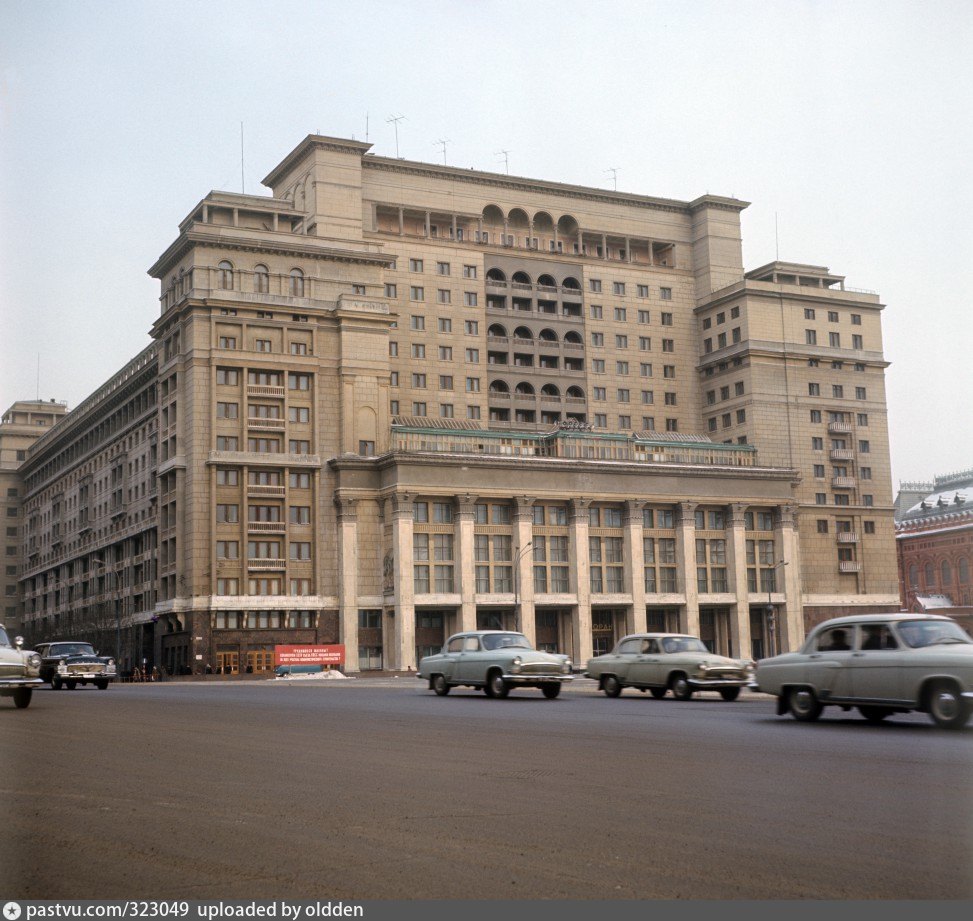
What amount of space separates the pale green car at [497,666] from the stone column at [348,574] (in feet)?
183

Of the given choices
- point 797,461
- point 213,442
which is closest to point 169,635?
point 213,442

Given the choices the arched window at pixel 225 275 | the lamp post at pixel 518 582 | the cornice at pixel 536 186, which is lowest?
the lamp post at pixel 518 582

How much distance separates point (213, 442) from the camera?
90.6 meters

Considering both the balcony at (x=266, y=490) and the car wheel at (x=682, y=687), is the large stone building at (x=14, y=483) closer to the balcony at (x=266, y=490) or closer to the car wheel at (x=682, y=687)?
the balcony at (x=266, y=490)

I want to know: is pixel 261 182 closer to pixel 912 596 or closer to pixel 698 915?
pixel 912 596

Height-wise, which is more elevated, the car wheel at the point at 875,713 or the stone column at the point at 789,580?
the stone column at the point at 789,580

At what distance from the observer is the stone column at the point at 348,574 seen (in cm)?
9100

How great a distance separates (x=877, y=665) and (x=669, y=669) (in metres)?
11.9

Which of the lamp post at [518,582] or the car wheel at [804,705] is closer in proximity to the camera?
the car wheel at [804,705]

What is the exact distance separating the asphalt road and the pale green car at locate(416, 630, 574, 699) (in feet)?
39.7

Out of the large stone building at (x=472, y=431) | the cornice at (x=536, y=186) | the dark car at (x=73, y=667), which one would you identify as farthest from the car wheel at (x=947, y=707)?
the cornice at (x=536, y=186)

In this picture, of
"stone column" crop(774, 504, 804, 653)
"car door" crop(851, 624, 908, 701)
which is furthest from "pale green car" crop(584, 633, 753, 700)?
"stone column" crop(774, 504, 804, 653)

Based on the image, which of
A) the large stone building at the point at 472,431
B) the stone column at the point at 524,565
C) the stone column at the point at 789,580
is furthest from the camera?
the stone column at the point at 789,580

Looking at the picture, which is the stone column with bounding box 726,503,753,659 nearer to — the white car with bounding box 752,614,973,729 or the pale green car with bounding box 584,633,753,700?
the pale green car with bounding box 584,633,753,700
